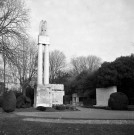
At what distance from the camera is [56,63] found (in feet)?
182

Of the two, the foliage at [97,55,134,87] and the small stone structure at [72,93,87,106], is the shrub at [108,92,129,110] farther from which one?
the small stone structure at [72,93,87,106]

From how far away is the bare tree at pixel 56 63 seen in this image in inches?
2148

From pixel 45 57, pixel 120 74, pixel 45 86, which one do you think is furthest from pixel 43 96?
pixel 120 74

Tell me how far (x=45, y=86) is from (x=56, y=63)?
2377cm

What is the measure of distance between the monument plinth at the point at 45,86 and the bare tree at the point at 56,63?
1555 centimetres

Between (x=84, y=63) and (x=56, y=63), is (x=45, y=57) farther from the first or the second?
(x=84, y=63)

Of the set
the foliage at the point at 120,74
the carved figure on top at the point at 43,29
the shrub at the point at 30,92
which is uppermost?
the carved figure on top at the point at 43,29

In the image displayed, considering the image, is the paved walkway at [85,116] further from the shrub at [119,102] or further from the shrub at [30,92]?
the shrub at [30,92]

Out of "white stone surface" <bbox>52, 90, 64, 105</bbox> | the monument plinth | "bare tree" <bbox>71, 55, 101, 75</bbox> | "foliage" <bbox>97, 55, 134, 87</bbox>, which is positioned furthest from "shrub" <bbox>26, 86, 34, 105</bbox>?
"bare tree" <bbox>71, 55, 101, 75</bbox>

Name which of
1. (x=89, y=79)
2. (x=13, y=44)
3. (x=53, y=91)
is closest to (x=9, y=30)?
(x=13, y=44)

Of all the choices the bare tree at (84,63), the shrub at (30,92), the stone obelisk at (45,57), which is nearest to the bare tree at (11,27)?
the stone obelisk at (45,57)

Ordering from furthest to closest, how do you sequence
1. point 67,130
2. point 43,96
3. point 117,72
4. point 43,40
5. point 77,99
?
point 77,99, point 43,40, point 117,72, point 43,96, point 67,130

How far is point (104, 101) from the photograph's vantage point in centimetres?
3881

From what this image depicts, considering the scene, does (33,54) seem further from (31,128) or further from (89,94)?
(31,128)
